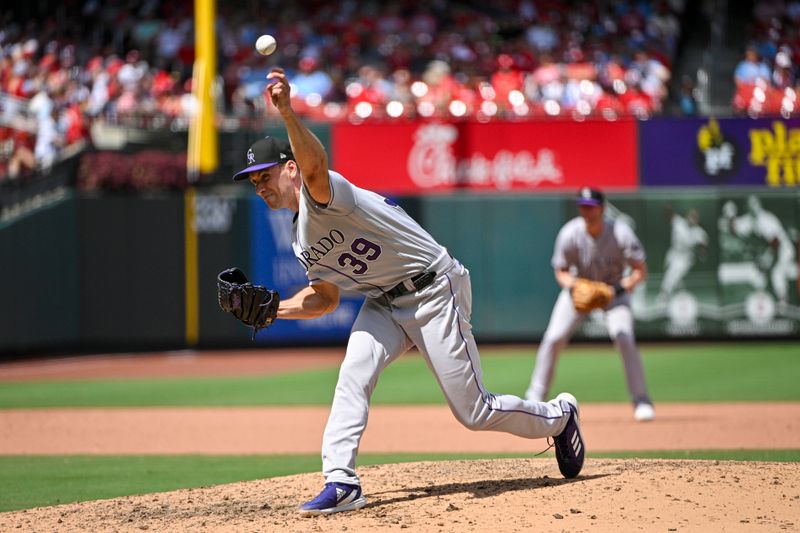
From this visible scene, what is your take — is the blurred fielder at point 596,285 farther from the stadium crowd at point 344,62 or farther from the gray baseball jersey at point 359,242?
the stadium crowd at point 344,62

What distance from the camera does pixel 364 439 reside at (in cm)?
921

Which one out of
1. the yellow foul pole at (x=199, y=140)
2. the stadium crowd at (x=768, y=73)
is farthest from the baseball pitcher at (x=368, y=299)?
the stadium crowd at (x=768, y=73)

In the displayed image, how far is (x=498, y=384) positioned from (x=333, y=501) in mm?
7345

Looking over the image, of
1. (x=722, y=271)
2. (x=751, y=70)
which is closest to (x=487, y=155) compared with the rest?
(x=722, y=271)

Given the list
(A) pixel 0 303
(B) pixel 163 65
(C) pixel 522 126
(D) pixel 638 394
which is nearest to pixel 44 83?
(B) pixel 163 65

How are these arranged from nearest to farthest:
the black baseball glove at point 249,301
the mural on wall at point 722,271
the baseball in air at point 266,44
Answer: the baseball in air at point 266,44, the black baseball glove at point 249,301, the mural on wall at point 722,271

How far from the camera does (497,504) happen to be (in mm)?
5363

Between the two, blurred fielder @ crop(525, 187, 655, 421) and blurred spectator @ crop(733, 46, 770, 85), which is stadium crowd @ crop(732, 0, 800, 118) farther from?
blurred fielder @ crop(525, 187, 655, 421)

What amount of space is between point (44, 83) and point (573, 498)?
47.7 feet

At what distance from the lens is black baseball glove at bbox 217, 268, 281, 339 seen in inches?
219

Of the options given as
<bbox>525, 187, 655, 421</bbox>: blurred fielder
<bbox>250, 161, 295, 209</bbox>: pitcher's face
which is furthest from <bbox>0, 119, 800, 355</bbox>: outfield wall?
<bbox>250, 161, 295, 209</bbox>: pitcher's face

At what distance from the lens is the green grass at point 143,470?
683cm

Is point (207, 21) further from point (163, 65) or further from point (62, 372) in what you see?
point (62, 372)

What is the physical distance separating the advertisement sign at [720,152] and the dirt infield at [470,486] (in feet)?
26.3
